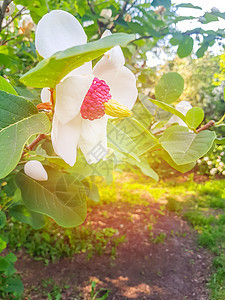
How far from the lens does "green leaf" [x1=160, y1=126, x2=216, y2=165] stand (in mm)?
485

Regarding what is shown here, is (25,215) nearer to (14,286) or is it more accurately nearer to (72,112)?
(14,286)

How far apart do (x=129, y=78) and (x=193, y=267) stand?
2901 millimetres

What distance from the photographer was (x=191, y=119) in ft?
1.95

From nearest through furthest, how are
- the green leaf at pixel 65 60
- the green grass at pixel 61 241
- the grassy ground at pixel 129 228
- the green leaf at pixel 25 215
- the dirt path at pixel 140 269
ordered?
the green leaf at pixel 65 60 → the green leaf at pixel 25 215 → the dirt path at pixel 140 269 → the grassy ground at pixel 129 228 → the green grass at pixel 61 241

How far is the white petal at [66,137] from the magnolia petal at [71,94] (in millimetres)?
15

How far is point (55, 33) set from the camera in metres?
0.38

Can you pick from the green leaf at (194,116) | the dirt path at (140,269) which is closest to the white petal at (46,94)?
the green leaf at (194,116)

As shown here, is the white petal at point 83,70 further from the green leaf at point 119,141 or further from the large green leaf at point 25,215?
the large green leaf at point 25,215

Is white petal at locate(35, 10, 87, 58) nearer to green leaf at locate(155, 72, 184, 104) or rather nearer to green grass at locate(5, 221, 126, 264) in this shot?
green leaf at locate(155, 72, 184, 104)

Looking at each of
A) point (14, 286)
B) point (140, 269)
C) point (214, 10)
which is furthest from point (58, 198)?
point (140, 269)

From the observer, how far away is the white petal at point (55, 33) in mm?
379

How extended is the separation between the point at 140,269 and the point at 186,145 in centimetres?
266

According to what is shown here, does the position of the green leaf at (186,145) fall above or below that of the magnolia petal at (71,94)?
below

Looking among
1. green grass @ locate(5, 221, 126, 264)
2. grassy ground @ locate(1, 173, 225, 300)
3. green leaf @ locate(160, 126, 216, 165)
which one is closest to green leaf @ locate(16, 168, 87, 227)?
green leaf @ locate(160, 126, 216, 165)
